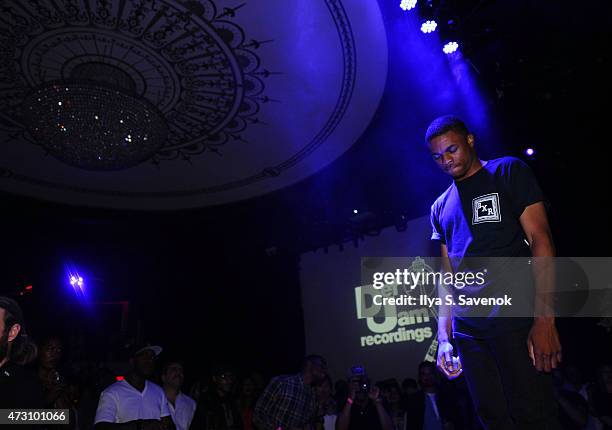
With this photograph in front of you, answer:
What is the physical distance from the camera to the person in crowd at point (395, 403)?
6688 mm

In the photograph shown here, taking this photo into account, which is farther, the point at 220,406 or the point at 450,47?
the point at 220,406

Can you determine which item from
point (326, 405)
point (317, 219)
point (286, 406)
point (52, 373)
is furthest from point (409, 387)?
point (52, 373)

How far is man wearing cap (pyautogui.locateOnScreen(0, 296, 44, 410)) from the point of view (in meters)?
1.90

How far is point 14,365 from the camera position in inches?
79.0

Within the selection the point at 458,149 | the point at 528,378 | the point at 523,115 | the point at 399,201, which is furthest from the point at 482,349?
the point at 399,201

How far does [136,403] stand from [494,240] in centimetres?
376

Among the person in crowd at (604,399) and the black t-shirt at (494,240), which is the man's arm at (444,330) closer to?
the black t-shirt at (494,240)

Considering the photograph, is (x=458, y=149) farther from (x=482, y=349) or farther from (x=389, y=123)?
(x=389, y=123)

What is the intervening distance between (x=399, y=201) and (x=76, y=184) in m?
6.07

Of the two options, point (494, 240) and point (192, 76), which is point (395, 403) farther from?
point (494, 240)

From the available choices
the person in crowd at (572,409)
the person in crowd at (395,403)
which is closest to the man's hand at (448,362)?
the person in crowd at (572,409)

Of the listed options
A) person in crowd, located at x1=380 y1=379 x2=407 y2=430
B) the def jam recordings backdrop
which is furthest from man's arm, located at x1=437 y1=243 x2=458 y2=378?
the def jam recordings backdrop

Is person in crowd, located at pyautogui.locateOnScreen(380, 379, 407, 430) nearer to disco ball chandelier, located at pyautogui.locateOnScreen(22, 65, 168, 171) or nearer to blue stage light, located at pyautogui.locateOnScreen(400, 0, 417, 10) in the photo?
disco ball chandelier, located at pyautogui.locateOnScreen(22, 65, 168, 171)

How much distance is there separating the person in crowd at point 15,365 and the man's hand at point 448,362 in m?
1.76
